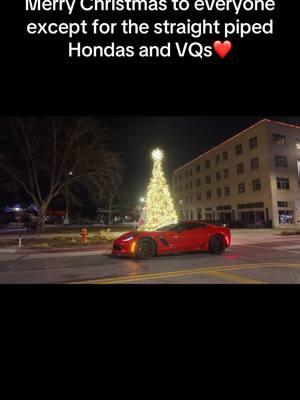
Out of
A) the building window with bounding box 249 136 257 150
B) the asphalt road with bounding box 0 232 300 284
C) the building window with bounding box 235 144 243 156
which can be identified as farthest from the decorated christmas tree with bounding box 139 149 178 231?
the building window with bounding box 235 144 243 156

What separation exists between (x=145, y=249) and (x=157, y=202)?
10.2 meters

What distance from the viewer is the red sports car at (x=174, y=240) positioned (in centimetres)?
901

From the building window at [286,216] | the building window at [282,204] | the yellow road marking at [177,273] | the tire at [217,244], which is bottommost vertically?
the yellow road marking at [177,273]

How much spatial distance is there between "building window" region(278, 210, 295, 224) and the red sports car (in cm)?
2943

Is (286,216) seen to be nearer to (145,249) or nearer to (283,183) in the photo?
(283,183)

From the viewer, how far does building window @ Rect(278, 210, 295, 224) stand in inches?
1412

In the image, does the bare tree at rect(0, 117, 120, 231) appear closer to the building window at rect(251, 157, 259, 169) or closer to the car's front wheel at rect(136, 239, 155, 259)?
the car's front wheel at rect(136, 239, 155, 259)

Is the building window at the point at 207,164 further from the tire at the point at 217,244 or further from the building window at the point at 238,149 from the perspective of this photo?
the tire at the point at 217,244

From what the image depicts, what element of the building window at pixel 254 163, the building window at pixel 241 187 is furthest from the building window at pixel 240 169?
the building window at pixel 254 163

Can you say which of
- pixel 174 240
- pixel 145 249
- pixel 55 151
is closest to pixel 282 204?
pixel 55 151
